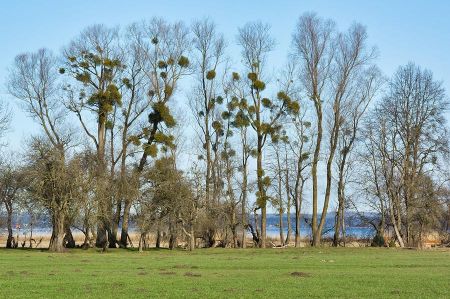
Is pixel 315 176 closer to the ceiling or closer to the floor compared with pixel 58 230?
closer to the ceiling

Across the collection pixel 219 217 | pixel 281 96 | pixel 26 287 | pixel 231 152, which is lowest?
pixel 26 287

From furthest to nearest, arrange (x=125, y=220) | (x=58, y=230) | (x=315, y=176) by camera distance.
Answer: (x=315, y=176), (x=125, y=220), (x=58, y=230)

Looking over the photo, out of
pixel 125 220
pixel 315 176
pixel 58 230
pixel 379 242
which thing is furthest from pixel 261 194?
pixel 58 230

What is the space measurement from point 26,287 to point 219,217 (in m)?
32.9

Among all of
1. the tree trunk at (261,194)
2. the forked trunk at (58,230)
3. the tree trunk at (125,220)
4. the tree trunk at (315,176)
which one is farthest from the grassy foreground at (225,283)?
the tree trunk at (315,176)

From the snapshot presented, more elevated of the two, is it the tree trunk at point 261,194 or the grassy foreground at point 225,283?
the tree trunk at point 261,194

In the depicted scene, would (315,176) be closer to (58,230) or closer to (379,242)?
(379,242)

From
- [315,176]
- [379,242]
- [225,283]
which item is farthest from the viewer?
[379,242]

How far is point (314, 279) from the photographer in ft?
61.8

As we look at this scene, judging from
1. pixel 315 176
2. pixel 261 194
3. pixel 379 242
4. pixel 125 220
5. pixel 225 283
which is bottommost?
pixel 225 283

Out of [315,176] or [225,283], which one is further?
[315,176]

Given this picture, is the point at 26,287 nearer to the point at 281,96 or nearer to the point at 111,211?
the point at 111,211

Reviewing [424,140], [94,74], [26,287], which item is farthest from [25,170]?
[424,140]

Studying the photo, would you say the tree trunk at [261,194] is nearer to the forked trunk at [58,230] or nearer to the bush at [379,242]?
the bush at [379,242]
